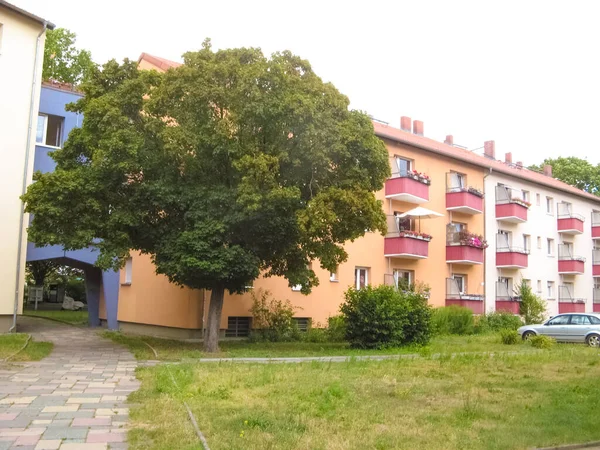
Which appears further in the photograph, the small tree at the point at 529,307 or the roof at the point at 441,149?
the small tree at the point at 529,307

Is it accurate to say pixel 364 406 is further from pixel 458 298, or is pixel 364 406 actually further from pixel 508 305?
pixel 508 305

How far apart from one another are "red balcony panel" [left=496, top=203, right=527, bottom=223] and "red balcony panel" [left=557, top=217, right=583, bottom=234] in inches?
287

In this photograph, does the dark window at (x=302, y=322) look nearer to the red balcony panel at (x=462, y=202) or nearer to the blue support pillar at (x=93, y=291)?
the blue support pillar at (x=93, y=291)

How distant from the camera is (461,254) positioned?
32281 mm

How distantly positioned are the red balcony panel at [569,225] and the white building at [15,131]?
3437 cm

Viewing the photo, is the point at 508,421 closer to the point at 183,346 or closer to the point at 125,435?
the point at 125,435

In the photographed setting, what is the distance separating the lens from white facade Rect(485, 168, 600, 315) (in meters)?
36.2

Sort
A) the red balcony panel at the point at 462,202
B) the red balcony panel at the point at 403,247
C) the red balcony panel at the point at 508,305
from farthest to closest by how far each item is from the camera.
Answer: the red balcony panel at the point at 508,305
the red balcony panel at the point at 462,202
the red balcony panel at the point at 403,247

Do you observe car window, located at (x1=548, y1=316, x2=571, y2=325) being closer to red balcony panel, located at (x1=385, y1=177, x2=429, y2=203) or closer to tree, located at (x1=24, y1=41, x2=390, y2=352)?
red balcony panel, located at (x1=385, y1=177, x2=429, y2=203)

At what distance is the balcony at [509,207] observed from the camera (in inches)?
1416

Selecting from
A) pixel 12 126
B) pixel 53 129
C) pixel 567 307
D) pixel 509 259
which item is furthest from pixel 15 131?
pixel 567 307

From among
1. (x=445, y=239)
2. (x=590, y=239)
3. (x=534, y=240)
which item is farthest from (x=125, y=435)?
(x=590, y=239)

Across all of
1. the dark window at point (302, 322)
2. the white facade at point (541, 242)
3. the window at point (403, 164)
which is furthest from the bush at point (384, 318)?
the white facade at point (541, 242)

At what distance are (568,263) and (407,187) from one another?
729 inches
